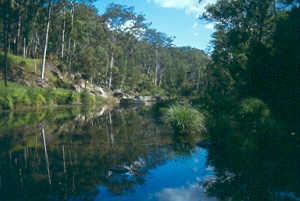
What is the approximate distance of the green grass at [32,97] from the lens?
21.2 m

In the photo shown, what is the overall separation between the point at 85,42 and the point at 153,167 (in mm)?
46323

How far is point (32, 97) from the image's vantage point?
950 inches

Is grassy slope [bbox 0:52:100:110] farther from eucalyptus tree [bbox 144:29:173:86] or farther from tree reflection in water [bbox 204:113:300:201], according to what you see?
eucalyptus tree [bbox 144:29:173:86]

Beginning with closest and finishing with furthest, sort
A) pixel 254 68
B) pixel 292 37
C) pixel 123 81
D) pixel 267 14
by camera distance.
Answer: pixel 292 37 → pixel 254 68 → pixel 267 14 → pixel 123 81

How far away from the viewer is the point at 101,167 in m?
6.56

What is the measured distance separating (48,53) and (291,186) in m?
44.7

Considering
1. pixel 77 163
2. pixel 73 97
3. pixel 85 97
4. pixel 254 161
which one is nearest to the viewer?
pixel 77 163

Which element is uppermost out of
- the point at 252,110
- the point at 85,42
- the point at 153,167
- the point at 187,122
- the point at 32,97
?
the point at 85,42

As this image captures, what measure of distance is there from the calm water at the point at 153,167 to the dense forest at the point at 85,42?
18009mm

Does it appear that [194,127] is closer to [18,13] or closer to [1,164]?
[1,164]

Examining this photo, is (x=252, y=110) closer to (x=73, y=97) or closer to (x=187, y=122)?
(x=187, y=122)

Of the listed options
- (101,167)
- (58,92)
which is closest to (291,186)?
(101,167)

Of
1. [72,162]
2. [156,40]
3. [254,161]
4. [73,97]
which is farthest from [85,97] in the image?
[156,40]

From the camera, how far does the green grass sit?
21181 mm
